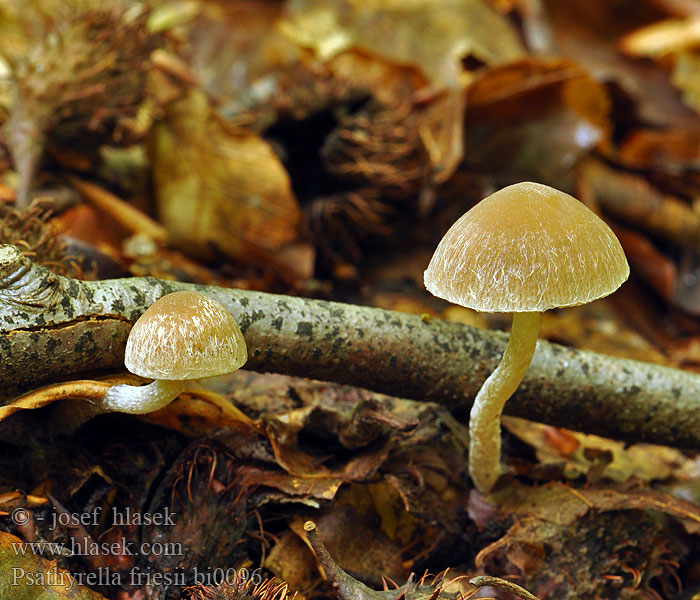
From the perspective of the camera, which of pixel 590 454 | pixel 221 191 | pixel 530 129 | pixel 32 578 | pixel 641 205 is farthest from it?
pixel 641 205

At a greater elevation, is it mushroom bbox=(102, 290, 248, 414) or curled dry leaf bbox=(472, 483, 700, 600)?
mushroom bbox=(102, 290, 248, 414)

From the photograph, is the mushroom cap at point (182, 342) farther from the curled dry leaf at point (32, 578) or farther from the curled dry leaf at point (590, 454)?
the curled dry leaf at point (590, 454)

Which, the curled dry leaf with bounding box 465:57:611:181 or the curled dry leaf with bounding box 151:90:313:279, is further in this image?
the curled dry leaf with bounding box 465:57:611:181

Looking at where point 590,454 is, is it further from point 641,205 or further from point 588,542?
point 641,205

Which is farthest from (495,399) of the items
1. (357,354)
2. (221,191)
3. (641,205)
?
(641,205)

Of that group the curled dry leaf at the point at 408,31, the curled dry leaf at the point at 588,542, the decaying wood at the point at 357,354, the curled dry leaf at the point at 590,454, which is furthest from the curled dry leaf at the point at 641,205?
the curled dry leaf at the point at 588,542

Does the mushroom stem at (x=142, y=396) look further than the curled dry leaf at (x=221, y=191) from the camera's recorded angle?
No

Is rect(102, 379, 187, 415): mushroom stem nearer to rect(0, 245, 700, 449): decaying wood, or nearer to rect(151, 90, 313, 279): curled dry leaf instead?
rect(0, 245, 700, 449): decaying wood

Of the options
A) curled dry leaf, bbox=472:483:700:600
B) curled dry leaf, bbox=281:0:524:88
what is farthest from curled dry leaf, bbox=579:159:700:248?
curled dry leaf, bbox=472:483:700:600
